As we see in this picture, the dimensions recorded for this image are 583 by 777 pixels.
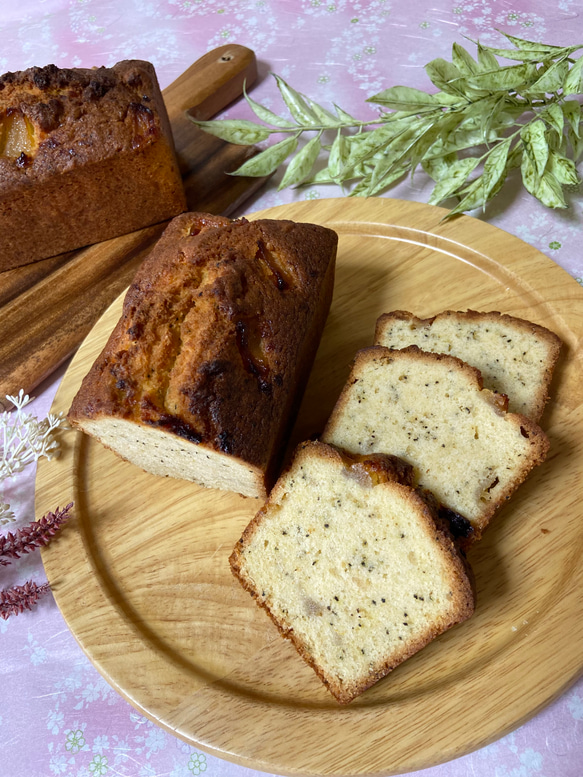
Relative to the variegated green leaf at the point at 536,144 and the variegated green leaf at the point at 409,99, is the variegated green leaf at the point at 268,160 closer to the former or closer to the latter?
the variegated green leaf at the point at 409,99

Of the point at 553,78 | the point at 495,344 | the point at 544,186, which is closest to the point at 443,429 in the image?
the point at 495,344

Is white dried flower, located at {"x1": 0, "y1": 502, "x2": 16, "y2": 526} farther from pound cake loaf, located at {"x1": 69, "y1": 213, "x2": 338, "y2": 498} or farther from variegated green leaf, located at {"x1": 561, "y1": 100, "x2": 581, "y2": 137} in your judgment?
variegated green leaf, located at {"x1": 561, "y1": 100, "x2": 581, "y2": 137}

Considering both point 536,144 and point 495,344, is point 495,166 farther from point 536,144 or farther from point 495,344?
point 495,344

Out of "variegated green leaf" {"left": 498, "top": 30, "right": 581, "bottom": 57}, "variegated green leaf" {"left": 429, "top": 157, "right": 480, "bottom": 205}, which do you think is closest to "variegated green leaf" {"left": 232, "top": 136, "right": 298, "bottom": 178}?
"variegated green leaf" {"left": 429, "top": 157, "right": 480, "bottom": 205}

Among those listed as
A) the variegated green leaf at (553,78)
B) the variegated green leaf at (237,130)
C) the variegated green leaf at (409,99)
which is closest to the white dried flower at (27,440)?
the variegated green leaf at (237,130)

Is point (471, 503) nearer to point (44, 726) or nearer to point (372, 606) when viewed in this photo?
point (372, 606)

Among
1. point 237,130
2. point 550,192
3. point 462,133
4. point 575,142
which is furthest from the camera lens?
point 237,130
